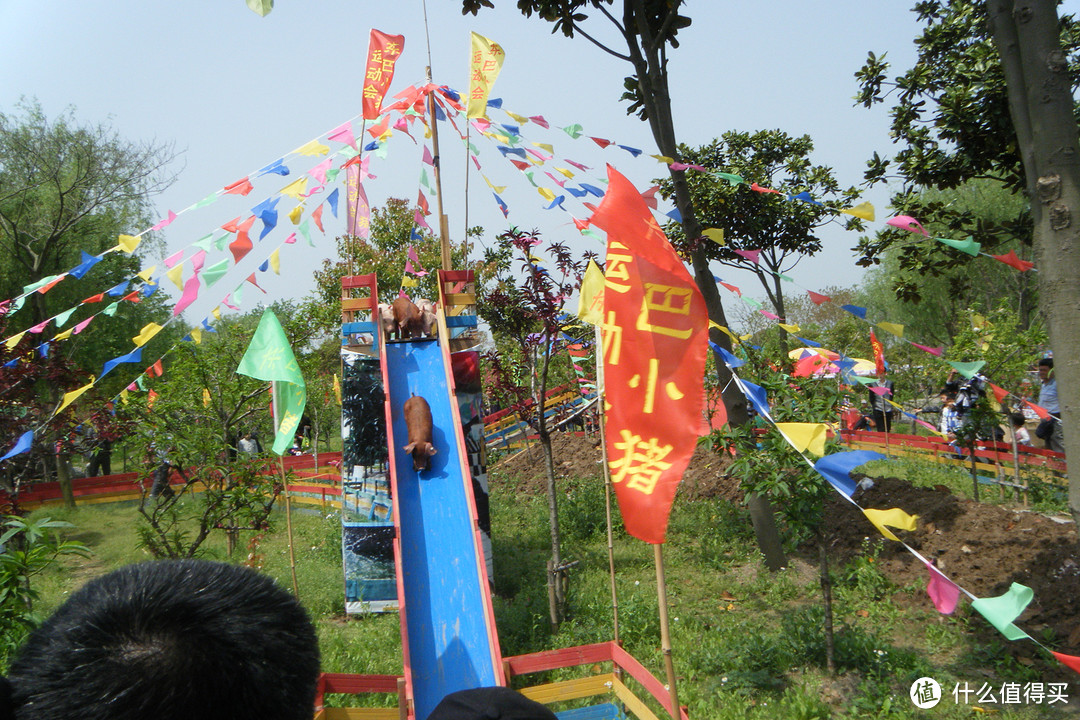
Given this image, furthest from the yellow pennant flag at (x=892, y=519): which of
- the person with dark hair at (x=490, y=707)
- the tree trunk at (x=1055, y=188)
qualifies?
the person with dark hair at (x=490, y=707)

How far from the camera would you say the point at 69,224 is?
14039 millimetres

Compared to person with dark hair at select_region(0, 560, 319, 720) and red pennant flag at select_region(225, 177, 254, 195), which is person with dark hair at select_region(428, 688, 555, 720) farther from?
red pennant flag at select_region(225, 177, 254, 195)

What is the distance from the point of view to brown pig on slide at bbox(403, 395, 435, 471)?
642 centimetres

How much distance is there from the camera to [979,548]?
6.14m

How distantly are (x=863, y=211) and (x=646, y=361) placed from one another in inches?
108

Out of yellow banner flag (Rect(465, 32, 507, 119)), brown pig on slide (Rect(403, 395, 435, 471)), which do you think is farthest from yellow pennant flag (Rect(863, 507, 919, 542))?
yellow banner flag (Rect(465, 32, 507, 119))

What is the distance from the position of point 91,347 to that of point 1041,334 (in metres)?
17.5

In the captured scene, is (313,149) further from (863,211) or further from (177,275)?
(863,211)

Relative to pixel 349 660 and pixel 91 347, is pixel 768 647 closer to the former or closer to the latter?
pixel 349 660

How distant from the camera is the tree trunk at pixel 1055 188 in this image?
3.91 metres

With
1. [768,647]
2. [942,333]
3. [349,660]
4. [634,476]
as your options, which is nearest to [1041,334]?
[768,647]

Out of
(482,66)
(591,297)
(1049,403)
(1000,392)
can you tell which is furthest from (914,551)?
(1049,403)

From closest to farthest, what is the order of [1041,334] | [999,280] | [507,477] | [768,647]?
[768,647] < [1041,334] < [507,477] < [999,280]

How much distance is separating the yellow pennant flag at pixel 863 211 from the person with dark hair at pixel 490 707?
14.2 ft
